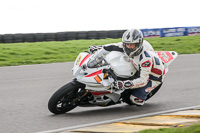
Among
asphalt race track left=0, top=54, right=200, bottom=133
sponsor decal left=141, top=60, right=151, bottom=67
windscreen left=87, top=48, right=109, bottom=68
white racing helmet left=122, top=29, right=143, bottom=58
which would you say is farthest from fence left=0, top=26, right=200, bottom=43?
sponsor decal left=141, top=60, right=151, bottom=67

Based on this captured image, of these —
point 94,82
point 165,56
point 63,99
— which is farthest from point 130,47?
point 63,99

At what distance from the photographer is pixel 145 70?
20.4 ft

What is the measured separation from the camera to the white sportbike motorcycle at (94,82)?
6.02 m

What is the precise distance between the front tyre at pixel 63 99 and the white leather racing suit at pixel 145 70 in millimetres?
963

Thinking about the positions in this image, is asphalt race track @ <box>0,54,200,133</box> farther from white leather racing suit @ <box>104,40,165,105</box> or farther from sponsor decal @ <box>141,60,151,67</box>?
sponsor decal @ <box>141,60,151,67</box>

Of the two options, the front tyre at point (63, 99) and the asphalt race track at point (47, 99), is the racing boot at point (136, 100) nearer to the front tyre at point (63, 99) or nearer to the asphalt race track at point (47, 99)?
the asphalt race track at point (47, 99)

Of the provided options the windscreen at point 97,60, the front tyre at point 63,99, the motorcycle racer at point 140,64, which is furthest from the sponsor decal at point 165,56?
the front tyre at point 63,99

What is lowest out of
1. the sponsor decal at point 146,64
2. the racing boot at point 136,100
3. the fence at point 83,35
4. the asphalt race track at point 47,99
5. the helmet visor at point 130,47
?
the asphalt race track at point 47,99

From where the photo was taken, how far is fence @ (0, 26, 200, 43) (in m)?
24.1

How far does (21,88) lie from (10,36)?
1541 centimetres

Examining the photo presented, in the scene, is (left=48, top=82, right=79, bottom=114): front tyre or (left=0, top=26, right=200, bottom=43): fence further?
(left=0, top=26, right=200, bottom=43): fence

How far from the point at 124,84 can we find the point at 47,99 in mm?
2378

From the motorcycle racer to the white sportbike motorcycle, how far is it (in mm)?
141

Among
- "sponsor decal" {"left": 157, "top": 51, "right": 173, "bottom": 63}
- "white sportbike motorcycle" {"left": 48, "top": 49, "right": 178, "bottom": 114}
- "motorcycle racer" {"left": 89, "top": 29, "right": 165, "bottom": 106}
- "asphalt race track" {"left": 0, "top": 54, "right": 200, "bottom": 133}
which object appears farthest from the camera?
"sponsor decal" {"left": 157, "top": 51, "right": 173, "bottom": 63}
